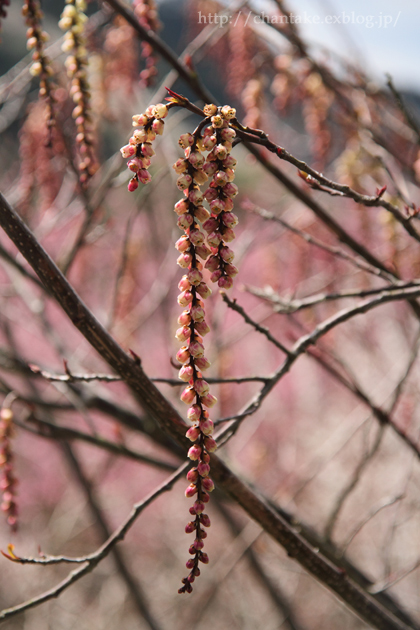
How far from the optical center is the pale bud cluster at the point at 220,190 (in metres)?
0.65

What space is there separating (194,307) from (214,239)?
10cm

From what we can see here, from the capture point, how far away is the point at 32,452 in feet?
25.1

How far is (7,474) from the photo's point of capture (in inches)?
46.9

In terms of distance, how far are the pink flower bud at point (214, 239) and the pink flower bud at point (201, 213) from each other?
26 millimetres

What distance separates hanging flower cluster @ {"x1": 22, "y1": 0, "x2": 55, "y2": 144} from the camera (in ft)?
3.31

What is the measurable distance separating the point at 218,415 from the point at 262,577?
4.33 ft

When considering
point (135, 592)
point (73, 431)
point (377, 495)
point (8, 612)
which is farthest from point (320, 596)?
point (8, 612)

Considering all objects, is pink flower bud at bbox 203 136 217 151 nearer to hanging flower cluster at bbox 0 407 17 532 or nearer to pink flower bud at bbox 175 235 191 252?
pink flower bud at bbox 175 235 191 252

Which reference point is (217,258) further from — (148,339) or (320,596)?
(148,339)

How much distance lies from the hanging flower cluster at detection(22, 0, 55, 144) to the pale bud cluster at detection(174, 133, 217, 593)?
19.6 inches

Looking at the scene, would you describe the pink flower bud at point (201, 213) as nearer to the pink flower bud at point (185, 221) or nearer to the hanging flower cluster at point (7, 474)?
the pink flower bud at point (185, 221)

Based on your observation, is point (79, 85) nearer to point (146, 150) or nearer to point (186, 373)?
point (146, 150)

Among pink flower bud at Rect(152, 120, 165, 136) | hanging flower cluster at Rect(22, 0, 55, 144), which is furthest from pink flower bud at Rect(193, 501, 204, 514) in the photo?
hanging flower cluster at Rect(22, 0, 55, 144)

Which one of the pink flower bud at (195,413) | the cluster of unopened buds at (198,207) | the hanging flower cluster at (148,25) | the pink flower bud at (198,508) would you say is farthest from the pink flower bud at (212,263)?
the hanging flower cluster at (148,25)
